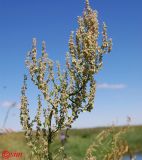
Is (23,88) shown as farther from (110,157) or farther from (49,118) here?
(110,157)

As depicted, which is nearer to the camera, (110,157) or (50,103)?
(50,103)

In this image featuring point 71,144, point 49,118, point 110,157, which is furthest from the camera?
Answer: point 71,144

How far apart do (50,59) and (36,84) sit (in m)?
0.78

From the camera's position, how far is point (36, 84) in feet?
43.3

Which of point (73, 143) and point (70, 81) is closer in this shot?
point (70, 81)

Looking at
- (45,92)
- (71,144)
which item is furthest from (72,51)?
(71,144)

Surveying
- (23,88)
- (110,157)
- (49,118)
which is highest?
(23,88)

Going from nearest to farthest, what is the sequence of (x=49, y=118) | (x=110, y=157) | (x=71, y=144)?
(x=49, y=118)
(x=110, y=157)
(x=71, y=144)

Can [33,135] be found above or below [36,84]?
below

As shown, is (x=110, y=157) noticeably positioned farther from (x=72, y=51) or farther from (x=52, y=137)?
(x=72, y=51)

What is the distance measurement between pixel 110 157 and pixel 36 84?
130 inches

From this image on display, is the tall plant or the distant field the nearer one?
the tall plant

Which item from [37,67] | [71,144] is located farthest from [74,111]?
[71,144]

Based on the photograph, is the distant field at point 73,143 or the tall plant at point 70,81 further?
the distant field at point 73,143
